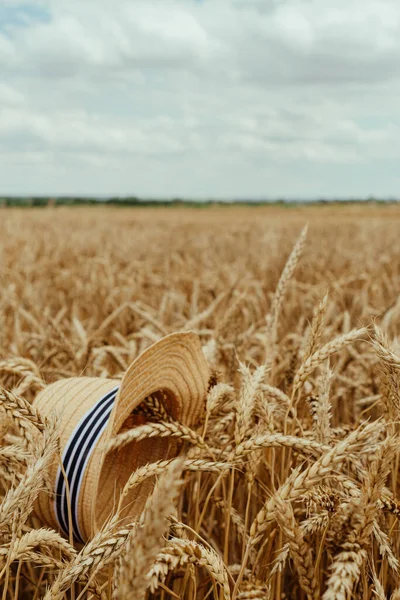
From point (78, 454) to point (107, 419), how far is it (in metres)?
0.11

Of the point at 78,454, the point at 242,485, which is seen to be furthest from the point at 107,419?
the point at 242,485

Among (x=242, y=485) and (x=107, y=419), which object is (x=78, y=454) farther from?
(x=242, y=485)

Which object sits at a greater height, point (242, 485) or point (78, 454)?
point (78, 454)

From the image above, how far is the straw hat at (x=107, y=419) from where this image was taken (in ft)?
4.98

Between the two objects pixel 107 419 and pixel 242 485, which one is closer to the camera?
pixel 107 419

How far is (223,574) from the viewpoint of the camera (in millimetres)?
1047

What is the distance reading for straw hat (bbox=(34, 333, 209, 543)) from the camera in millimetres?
1519

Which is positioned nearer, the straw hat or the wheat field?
the wheat field

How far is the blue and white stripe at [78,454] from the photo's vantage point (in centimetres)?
157

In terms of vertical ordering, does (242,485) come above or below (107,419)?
below

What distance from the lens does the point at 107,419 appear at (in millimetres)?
1637

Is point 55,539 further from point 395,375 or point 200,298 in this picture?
point 200,298

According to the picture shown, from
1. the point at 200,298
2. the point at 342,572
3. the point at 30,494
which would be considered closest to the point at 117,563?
the point at 30,494

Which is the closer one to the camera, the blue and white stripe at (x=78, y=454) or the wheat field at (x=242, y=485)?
the wheat field at (x=242, y=485)
